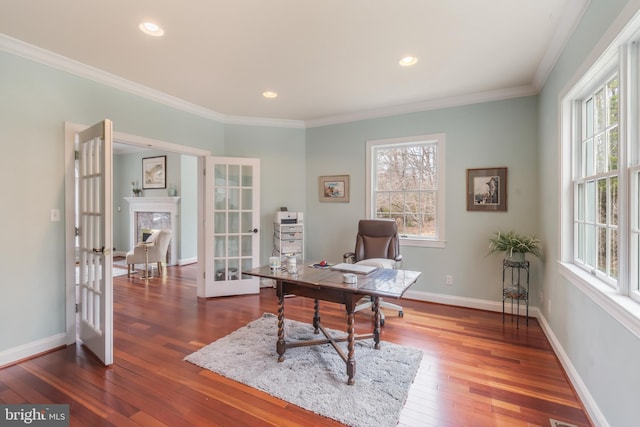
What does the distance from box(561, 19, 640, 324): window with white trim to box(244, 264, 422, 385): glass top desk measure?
1105mm

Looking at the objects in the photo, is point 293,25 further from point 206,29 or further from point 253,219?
point 253,219

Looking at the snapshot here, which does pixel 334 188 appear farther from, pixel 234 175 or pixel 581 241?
pixel 581 241

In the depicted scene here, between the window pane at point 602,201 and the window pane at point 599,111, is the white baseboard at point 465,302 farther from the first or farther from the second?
the window pane at point 599,111

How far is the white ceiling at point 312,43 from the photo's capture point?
2.04 m

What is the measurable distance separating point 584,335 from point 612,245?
1.99 ft

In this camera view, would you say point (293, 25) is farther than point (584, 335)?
Yes

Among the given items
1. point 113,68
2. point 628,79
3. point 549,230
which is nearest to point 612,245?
point 628,79

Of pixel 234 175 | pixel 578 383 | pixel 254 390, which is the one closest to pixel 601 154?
pixel 578 383

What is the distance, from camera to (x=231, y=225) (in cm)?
430

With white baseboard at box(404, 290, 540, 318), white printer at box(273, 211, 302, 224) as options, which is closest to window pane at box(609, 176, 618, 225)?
white baseboard at box(404, 290, 540, 318)

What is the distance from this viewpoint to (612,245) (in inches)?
71.7

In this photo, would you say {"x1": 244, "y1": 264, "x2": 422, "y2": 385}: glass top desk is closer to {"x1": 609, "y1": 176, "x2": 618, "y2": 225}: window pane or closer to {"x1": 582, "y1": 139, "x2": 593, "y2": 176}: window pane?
{"x1": 609, "y1": 176, "x2": 618, "y2": 225}: window pane

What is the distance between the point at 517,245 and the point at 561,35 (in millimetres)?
1901

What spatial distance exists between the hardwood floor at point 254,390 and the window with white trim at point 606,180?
2.57 feet
